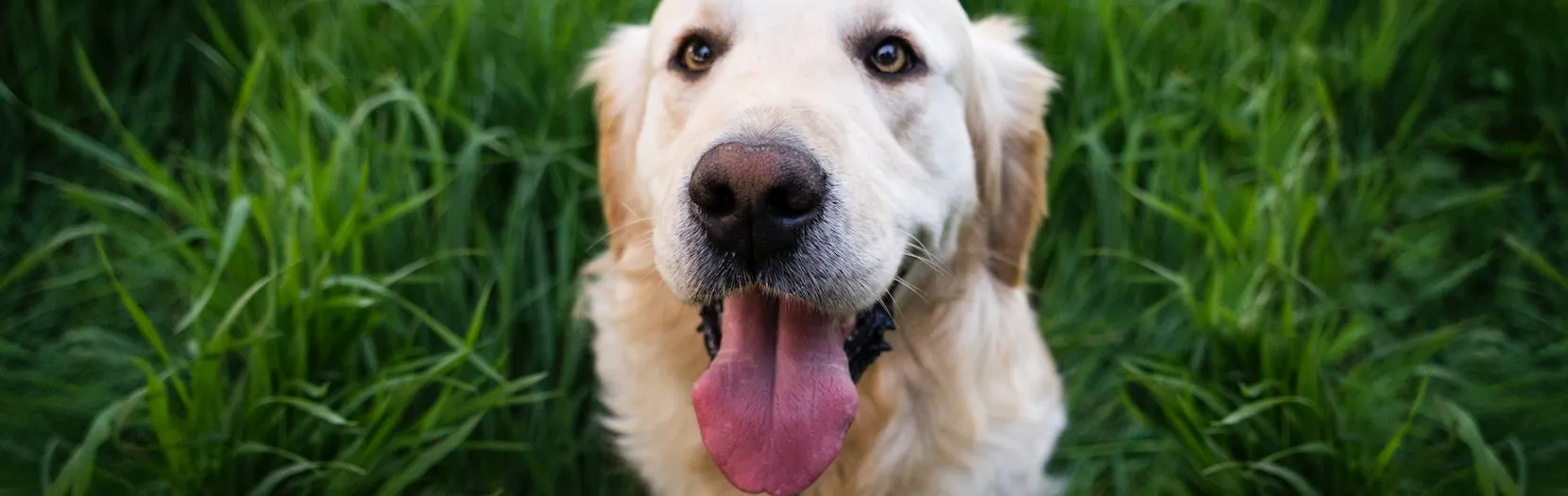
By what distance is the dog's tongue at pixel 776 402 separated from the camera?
2.02 metres

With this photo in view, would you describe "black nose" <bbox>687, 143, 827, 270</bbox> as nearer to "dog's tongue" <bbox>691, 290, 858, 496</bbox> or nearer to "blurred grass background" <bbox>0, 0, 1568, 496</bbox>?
"dog's tongue" <bbox>691, 290, 858, 496</bbox>

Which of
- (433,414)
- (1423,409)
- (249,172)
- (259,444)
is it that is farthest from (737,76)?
(249,172)

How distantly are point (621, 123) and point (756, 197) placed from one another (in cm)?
96

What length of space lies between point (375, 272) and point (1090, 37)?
2.47 m

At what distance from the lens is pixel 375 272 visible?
2898 mm

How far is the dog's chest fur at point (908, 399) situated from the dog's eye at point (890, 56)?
19.5 inches

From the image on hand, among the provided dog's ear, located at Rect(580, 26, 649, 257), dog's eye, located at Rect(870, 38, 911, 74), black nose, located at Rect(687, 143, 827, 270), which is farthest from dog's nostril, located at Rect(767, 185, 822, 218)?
dog's ear, located at Rect(580, 26, 649, 257)

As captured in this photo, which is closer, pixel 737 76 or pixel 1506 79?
pixel 737 76

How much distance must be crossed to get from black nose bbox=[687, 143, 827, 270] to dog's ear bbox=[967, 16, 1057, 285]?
0.77 meters

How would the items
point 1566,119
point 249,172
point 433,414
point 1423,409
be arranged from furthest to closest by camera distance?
point 1566,119, point 249,172, point 1423,409, point 433,414

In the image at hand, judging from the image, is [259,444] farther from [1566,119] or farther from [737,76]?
[1566,119]

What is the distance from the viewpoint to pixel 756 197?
1691 mm

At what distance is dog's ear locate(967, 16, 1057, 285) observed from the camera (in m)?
2.42

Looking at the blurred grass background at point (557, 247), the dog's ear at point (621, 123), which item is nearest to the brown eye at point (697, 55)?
the dog's ear at point (621, 123)
